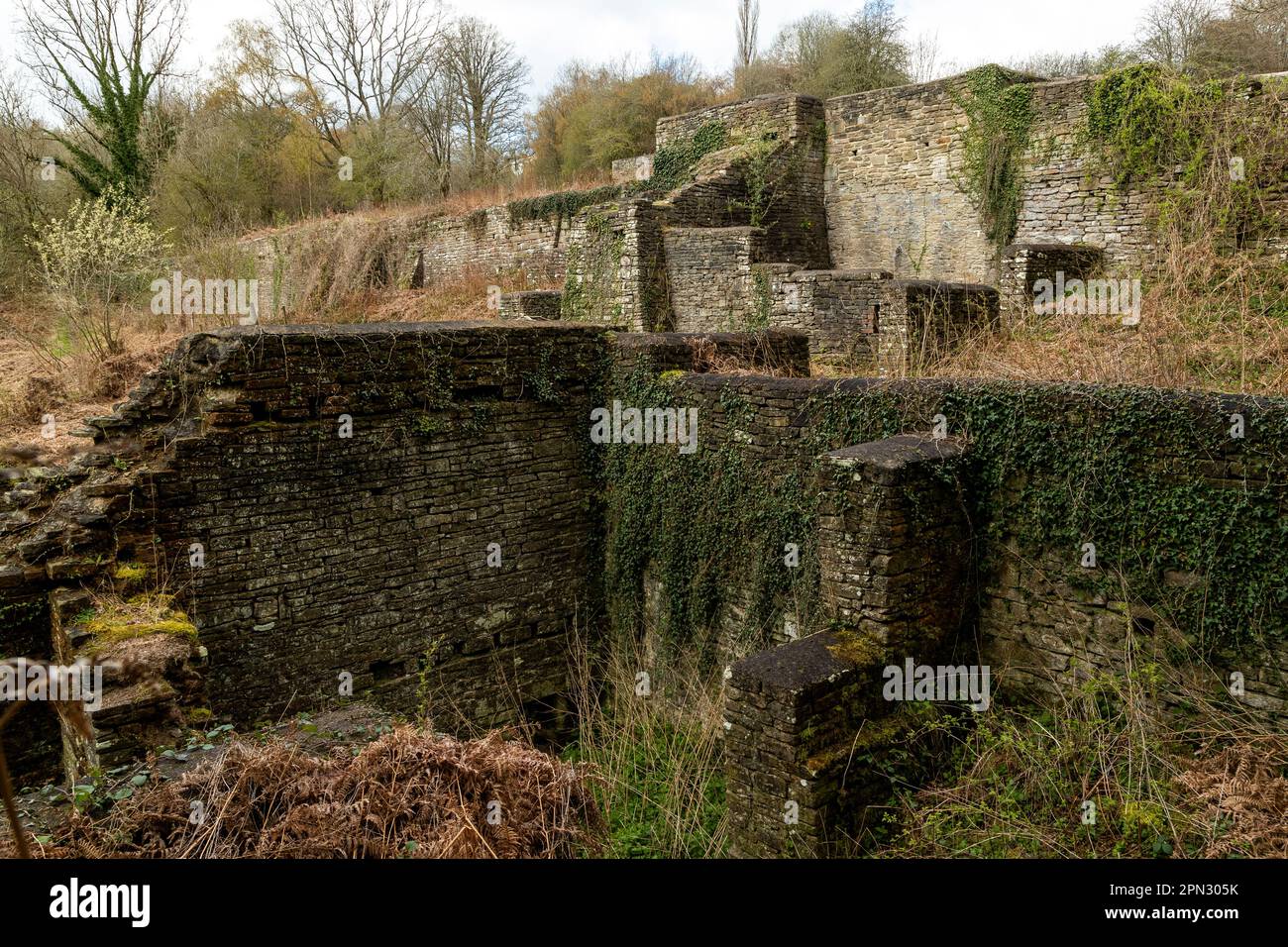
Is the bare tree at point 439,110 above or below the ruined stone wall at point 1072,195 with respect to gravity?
above

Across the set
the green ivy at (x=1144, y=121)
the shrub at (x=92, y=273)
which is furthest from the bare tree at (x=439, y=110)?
the green ivy at (x=1144, y=121)

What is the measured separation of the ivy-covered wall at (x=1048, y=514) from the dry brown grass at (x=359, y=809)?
3.24 meters

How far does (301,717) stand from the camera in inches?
188

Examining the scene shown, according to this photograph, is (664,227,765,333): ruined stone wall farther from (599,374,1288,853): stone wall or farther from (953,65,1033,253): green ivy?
(599,374,1288,853): stone wall

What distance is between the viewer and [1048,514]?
17.9ft

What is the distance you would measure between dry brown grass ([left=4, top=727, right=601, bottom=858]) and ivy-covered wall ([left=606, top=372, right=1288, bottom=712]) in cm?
324

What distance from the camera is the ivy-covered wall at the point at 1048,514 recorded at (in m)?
4.67

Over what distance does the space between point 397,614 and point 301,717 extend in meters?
3.24

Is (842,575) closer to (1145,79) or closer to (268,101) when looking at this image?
(1145,79)

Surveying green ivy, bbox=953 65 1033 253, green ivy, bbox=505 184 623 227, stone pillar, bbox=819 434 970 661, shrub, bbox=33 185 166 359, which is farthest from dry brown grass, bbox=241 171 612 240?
stone pillar, bbox=819 434 970 661

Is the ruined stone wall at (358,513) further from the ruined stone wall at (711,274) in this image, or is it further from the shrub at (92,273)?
the shrub at (92,273)

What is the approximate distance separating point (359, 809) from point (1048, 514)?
4.20 m

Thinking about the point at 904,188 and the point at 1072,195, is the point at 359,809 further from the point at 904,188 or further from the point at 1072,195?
the point at 904,188
